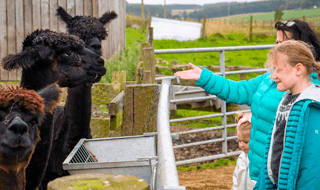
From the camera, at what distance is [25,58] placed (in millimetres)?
2982

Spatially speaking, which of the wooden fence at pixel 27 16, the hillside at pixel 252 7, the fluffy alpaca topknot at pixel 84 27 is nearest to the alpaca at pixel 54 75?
the fluffy alpaca topknot at pixel 84 27

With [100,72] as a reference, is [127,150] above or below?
below

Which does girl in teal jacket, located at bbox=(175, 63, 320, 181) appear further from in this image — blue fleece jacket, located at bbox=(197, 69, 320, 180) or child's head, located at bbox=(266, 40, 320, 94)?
child's head, located at bbox=(266, 40, 320, 94)

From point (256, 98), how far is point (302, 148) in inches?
27.1

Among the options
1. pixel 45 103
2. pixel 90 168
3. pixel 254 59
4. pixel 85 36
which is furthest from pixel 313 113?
pixel 254 59

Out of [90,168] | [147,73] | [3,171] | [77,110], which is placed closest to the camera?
[90,168]

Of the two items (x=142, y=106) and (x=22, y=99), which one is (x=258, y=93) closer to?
(x=142, y=106)

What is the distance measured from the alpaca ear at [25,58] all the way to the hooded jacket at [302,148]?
2.26 m

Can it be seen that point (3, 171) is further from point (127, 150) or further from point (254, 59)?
point (254, 59)

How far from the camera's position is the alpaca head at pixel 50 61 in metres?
3.00

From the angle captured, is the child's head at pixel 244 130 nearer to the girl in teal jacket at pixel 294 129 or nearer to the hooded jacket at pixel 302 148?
the girl in teal jacket at pixel 294 129

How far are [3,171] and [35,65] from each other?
40.9 inches

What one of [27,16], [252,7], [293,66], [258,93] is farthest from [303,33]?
[252,7]

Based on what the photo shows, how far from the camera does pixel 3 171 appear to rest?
257 cm
